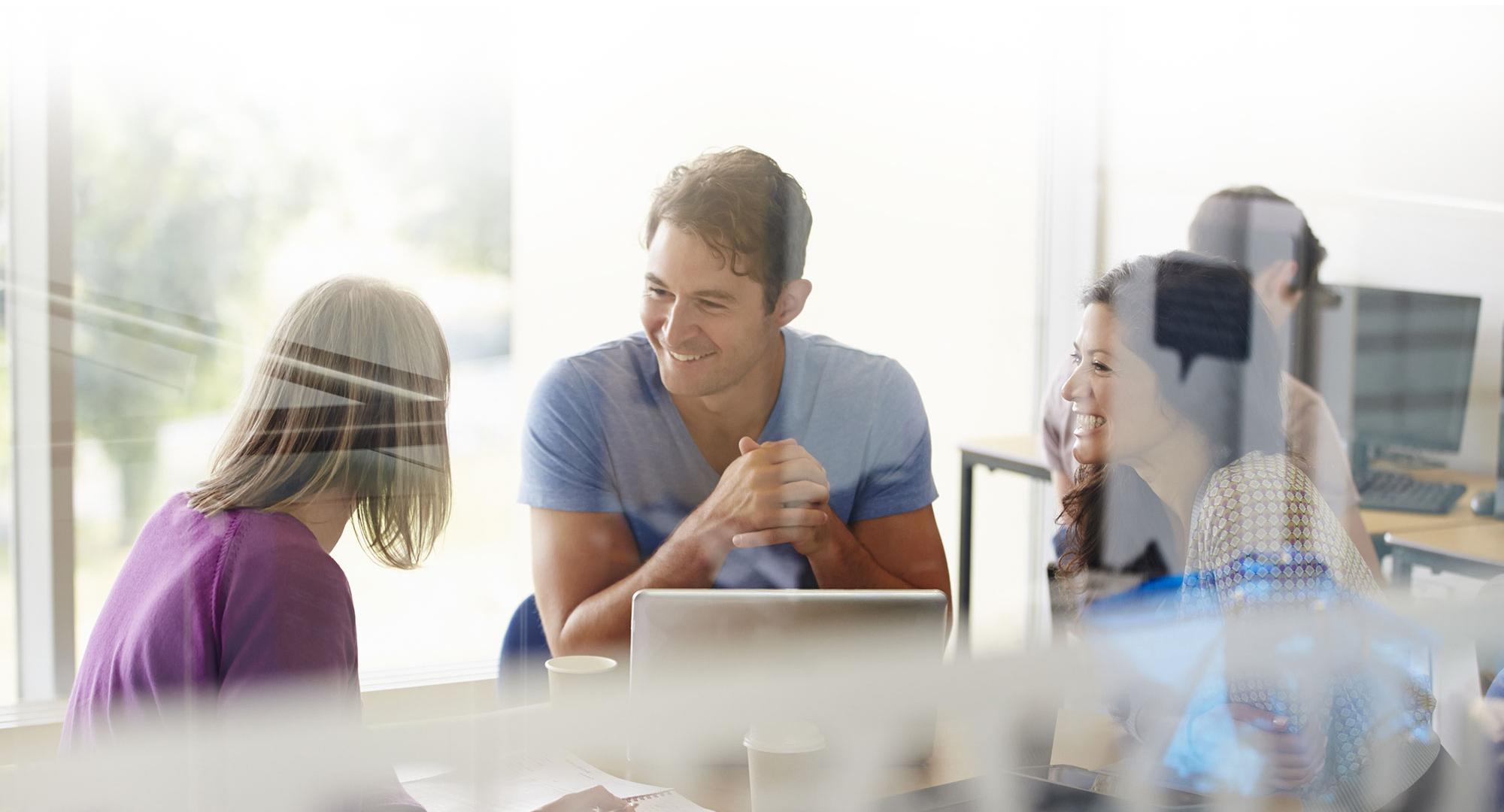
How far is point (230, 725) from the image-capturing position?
78cm

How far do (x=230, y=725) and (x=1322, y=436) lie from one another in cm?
130

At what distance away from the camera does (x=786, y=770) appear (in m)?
0.84

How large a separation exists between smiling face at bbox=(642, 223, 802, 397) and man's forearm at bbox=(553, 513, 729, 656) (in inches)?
6.3

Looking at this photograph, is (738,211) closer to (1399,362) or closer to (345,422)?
(345,422)

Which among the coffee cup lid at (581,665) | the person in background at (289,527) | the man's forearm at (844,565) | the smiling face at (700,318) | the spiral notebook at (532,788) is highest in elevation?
the smiling face at (700,318)

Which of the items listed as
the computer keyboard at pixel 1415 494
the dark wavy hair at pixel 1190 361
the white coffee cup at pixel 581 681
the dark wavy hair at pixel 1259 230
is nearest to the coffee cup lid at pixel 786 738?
the white coffee cup at pixel 581 681

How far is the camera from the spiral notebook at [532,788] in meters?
0.84

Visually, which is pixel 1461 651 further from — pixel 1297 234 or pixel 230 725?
pixel 230 725

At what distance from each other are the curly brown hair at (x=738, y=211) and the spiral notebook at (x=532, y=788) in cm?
57

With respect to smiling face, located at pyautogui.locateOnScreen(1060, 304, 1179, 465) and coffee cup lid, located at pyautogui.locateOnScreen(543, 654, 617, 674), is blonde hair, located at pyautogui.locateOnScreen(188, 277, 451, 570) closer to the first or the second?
coffee cup lid, located at pyautogui.locateOnScreen(543, 654, 617, 674)

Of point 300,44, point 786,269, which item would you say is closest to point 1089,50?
point 786,269

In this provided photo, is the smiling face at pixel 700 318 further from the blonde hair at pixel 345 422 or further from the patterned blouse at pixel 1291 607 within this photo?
the patterned blouse at pixel 1291 607

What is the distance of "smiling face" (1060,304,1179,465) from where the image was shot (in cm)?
119

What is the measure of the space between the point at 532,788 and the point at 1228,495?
74cm
